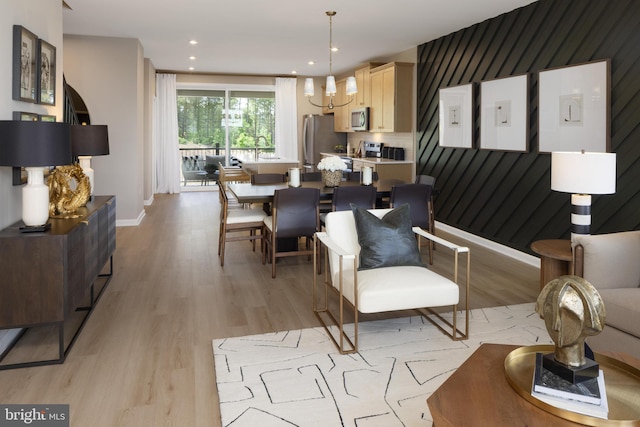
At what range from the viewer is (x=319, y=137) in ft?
36.4

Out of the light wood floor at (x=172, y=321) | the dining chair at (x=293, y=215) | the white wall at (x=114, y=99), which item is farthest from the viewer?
the white wall at (x=114, y=99)

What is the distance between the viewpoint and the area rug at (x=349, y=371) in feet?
7.88

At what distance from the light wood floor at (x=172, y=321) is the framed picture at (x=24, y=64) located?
1639 mm

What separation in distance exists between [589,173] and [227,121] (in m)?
9.49

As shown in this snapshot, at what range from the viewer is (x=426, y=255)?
560cm

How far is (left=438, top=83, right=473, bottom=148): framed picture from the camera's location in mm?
6320

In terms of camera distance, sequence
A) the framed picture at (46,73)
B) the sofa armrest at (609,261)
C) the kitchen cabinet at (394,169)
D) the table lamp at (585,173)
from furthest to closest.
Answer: the kitchen cabinet at (394,169), the framed picture at (46,73), the table lamp at (585,173), the sofa armrest at (609,261)

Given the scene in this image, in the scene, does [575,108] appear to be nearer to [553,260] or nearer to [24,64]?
[553,260]

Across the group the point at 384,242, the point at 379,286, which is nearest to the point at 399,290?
the point at 379,286

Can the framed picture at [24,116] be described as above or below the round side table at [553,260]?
above

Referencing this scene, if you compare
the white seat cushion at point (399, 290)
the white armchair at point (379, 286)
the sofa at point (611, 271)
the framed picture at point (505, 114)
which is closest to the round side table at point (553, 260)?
the sofa at point (611, 271)

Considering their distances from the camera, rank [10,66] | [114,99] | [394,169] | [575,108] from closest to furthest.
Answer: [10,66]
[575,108]
[114,99]
[394,169]

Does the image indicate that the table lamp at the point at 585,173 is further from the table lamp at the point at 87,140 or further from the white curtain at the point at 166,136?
the white curtain at the point at 166,136

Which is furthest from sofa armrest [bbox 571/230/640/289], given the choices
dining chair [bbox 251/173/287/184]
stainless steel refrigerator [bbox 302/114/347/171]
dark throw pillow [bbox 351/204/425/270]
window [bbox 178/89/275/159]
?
window [bbox 178/89/275/159]
